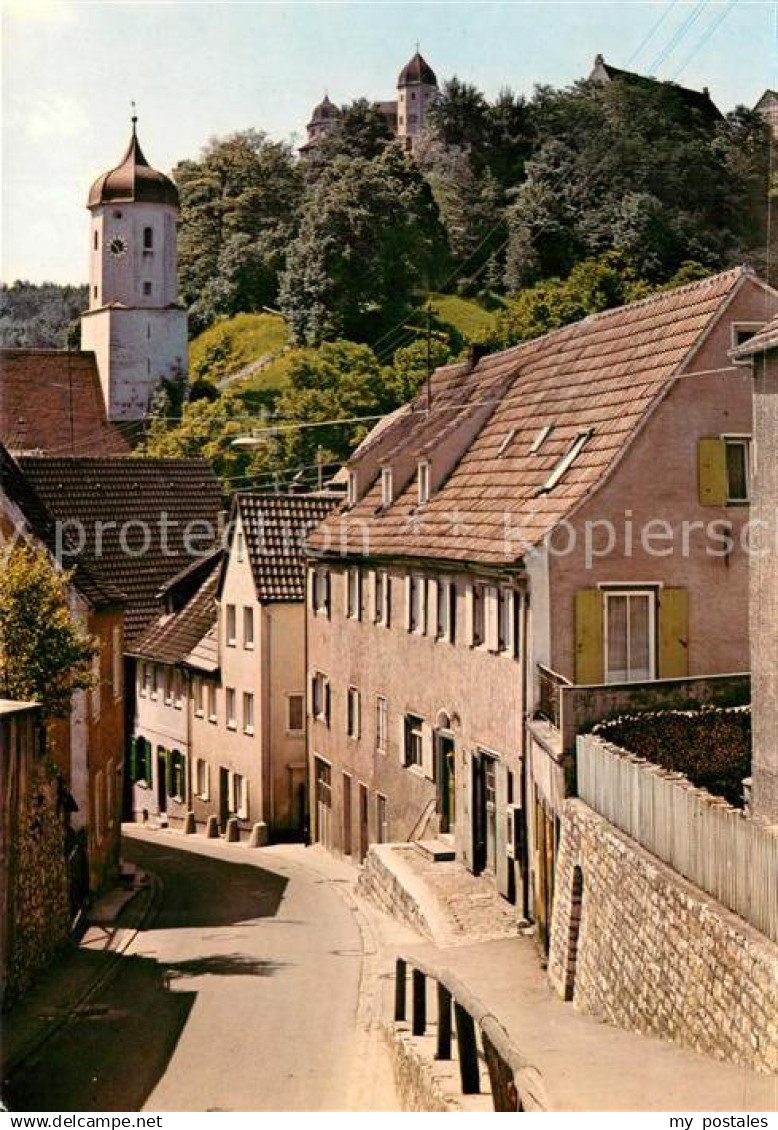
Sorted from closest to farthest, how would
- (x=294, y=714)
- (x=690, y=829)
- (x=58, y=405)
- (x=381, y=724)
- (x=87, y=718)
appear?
(x=690, y=829)
(x=87, y=718)
(x=381, y=724)
(x=294, y=714)
(x=58, y=405)

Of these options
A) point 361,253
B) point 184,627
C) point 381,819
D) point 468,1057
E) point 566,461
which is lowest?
point 381,819

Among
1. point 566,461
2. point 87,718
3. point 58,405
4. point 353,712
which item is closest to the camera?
point 566,461

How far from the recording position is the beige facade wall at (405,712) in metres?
27.8

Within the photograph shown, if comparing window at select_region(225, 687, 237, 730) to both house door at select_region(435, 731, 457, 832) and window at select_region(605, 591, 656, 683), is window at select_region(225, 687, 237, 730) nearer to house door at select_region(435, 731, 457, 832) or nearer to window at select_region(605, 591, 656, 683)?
house door at select_region(435, 731, 457, 832)

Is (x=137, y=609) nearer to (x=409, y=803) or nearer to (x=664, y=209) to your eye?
(x=409, y=803)

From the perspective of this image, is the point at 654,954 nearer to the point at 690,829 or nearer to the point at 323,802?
the point at 690,829

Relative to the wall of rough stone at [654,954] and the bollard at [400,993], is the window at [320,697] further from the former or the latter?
the bollard at [400,993]

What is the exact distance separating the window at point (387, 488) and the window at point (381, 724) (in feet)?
13.4

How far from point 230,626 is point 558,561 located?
1842cm

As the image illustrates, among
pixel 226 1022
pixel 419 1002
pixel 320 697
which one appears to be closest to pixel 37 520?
pixel 226 1022

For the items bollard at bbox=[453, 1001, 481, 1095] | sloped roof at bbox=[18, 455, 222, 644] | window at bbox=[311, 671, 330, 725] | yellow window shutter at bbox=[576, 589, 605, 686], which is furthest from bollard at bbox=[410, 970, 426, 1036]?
sloped roof at bbox=[18, 455, 222, 644]

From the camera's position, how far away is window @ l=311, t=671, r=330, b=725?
130 feet

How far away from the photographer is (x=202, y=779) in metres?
45.2

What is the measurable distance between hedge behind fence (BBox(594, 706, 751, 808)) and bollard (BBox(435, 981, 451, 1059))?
289 inches
